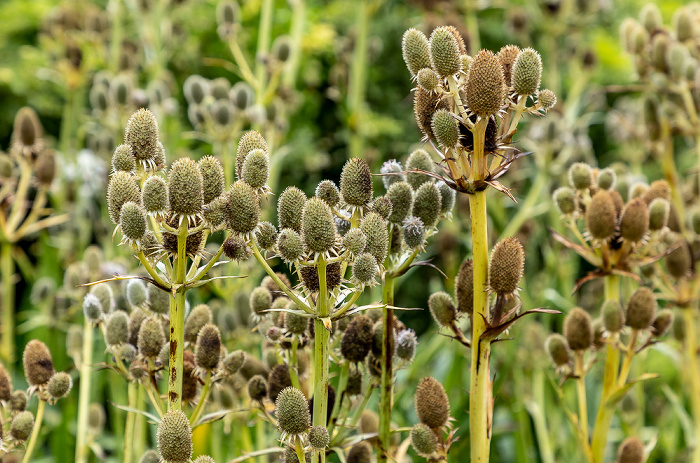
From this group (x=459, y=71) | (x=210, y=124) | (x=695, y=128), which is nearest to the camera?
(x=459, y=71)

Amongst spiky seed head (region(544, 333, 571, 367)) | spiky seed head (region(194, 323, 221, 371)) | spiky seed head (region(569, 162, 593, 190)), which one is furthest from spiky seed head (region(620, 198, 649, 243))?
spiky seed head (region(194, 323, 221, 371))

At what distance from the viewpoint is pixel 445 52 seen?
112 cm

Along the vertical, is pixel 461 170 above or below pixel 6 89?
below

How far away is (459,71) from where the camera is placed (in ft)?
3.71

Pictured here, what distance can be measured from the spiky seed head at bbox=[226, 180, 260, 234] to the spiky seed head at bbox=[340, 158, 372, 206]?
0.16 m

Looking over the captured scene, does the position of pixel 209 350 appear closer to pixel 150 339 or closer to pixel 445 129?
pixel 150 339

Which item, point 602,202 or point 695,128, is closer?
point 602,202

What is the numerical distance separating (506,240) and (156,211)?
564 millimetres

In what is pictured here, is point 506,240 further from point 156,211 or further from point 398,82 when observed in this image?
point 398,82

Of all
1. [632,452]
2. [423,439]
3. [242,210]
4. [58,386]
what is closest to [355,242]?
[242,210]

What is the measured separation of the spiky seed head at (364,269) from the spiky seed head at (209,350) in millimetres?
318

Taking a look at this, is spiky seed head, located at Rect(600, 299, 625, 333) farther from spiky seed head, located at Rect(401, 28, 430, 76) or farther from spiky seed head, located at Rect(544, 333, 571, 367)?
spiky seed head, located at Rect(401, 28, 430, 76)

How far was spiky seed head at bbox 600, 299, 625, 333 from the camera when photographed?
1.55 metres

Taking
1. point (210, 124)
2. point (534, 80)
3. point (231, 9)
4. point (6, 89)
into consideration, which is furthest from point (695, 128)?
point (6, 89)
